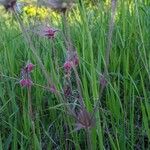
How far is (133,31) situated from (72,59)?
1.80 ft

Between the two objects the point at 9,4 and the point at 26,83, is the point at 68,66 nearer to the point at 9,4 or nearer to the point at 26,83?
the point at 26,83

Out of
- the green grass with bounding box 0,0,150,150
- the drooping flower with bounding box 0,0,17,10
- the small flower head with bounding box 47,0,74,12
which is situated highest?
the drooping flower with bounding box 0,0,17,10

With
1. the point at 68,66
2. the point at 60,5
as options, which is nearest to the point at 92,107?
the point at 68,66

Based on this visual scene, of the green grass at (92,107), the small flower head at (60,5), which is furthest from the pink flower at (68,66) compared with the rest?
the small flower head at (60,5)

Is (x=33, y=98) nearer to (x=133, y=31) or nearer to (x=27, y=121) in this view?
(x=27, y=121)

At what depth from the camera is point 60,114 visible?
1225mm

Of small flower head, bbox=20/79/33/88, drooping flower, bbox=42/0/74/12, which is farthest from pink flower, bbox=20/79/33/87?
drooping flower, bbox=42/0/74/12

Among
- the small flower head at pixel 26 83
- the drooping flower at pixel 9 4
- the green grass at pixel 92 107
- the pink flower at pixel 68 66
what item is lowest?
the green grass at pixel 92 107

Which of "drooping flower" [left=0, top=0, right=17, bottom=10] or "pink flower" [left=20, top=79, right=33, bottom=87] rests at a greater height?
"drooping flower" [left=0, top=0, right=17, bottom=10]

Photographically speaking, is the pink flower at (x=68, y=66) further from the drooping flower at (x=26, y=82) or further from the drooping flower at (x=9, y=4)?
the drooping flower at (x=9, y=4)

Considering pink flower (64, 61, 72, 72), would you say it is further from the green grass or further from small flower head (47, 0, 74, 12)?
small flower head (47, 0, 74, 12)

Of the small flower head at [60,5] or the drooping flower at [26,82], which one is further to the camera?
the drooping flower at [26,82]

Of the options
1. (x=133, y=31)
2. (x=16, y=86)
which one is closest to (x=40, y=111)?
(x=16, y=86)

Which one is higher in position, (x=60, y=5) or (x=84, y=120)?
(x=60, y=5)
